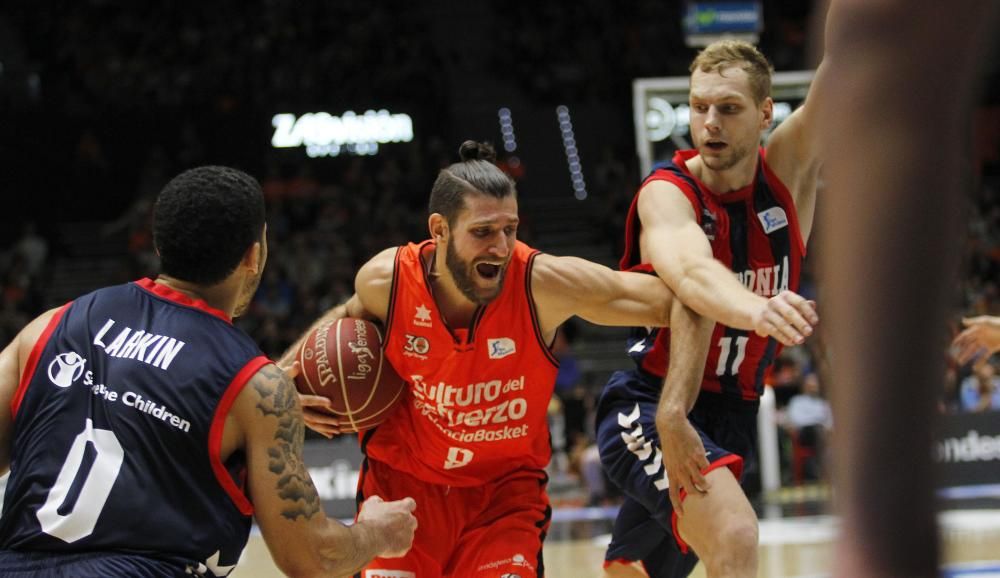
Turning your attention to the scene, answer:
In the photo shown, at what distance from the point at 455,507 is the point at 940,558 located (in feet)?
11.5

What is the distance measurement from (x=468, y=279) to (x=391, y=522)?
1.03 meters

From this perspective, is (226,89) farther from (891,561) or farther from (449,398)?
(891,561)

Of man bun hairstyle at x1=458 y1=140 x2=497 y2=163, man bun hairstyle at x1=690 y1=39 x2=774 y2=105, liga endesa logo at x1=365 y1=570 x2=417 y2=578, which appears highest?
man bun hairstyle at x1=690 y1=39 x2=774 y2=105

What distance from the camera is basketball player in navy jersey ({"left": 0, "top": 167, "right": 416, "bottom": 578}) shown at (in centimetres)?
272

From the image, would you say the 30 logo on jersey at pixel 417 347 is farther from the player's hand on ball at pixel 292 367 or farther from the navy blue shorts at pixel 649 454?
the navy blue shorts at pixel 649 454

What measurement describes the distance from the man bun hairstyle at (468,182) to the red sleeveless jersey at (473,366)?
0.22m

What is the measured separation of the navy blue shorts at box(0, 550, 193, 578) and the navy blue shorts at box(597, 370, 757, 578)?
1.90 metres

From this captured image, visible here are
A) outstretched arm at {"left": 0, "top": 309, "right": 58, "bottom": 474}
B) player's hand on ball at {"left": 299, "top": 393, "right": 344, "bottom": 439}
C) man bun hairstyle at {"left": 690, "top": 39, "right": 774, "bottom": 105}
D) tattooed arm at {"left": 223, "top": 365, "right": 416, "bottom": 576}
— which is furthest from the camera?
man bun hairstyle at {"left": 690, "top": 39, "right": 774, "bottom": 105}

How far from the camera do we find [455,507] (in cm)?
425

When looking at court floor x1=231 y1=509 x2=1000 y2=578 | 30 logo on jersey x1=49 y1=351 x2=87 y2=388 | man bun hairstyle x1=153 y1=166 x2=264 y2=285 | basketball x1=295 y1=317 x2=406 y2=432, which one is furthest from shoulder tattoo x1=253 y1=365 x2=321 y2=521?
court floor x1=231 y1=509 x2=1000 y2=578

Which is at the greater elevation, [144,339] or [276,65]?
[276,65]

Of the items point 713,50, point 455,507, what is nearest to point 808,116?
point 713,50

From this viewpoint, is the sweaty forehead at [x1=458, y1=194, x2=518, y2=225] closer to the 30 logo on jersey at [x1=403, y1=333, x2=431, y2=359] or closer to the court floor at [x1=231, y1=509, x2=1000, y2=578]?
the 30 logo on jersey at [x1=403, y1=333, x2=431, y2=359]

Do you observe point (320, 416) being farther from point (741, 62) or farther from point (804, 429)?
point (804, 429)
